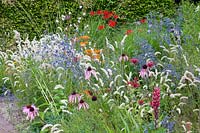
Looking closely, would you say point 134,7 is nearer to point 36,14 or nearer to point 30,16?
point 36,14

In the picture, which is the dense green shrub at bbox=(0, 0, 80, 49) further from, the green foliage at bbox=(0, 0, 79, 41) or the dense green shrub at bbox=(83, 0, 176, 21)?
the dense green shrub at bbox=(83, 0, 176, 21)

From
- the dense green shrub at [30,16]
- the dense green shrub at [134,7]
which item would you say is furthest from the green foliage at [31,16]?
the dense green shrub at [134,7]

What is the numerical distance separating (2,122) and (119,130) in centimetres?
194

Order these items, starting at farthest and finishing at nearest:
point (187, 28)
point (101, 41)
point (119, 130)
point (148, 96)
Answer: point (101, 41), point (187, 28), point (148, 96), point (119, 130)

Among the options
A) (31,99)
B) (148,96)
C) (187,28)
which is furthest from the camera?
(187,28)

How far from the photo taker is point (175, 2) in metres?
9.52

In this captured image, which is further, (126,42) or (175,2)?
(175,2)

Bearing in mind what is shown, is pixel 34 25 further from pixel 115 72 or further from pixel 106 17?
pixel 115 72

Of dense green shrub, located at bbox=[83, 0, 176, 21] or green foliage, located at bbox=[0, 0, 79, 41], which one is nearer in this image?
green foliage, located at bbox=[0, 0, 79, 41]

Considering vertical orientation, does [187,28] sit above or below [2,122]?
above

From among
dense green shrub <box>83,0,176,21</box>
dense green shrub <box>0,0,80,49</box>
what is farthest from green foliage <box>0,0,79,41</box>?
dense green shrub <box>83,0,176,21</box>

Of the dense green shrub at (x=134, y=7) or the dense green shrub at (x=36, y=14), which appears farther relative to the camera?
the dense green shrub at (x=134, y=7)

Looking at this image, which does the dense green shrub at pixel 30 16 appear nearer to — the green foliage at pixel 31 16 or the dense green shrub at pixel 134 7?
the green foliage at pixel 31 16

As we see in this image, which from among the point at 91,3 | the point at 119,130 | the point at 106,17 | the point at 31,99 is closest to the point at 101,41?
the point at 106,17
